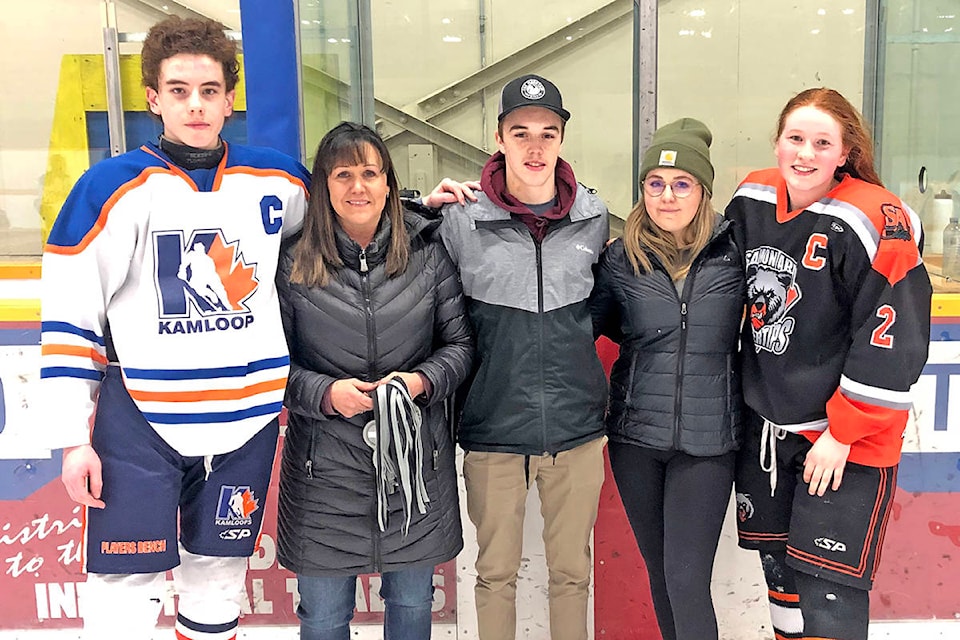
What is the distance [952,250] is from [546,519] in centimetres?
160

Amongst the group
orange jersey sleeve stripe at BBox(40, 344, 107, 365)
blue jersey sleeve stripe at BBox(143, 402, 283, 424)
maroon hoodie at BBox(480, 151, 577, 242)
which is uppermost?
maroon hoodie at BBox(480, 151, 577, 242)

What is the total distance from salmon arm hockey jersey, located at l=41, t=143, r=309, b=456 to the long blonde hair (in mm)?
771

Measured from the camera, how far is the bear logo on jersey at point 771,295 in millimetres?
1607

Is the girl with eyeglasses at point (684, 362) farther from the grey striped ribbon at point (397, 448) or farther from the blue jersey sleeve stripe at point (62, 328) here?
the blue jersey sleeve stripe at point (62, 328)

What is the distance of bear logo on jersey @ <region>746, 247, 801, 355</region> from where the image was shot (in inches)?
63.3

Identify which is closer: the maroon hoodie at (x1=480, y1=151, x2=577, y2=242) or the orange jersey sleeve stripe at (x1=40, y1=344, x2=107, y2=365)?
the orange jersey sleeve stripe at (x1=40, y1=344, x2=107, y2=365)

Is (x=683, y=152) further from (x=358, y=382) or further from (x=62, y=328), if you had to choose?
(x=62, y=328)

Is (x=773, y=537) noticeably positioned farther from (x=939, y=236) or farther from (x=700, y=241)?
(x=939, y=236)

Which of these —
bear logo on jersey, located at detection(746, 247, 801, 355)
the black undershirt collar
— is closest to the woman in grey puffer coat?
the black undershirt collar

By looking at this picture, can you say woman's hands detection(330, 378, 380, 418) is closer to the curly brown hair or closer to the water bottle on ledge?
the curly brown hair

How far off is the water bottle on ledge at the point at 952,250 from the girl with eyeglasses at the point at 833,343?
106 centimetres

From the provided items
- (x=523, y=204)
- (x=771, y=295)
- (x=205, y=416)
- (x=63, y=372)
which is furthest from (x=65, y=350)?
(x=771, y=295)

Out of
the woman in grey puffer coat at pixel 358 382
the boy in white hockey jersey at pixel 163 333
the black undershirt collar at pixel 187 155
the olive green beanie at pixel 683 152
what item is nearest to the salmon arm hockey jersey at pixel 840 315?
the olive green beanie at pixel 683 152

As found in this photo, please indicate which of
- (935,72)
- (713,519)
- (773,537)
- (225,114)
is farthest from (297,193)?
(935,72)
